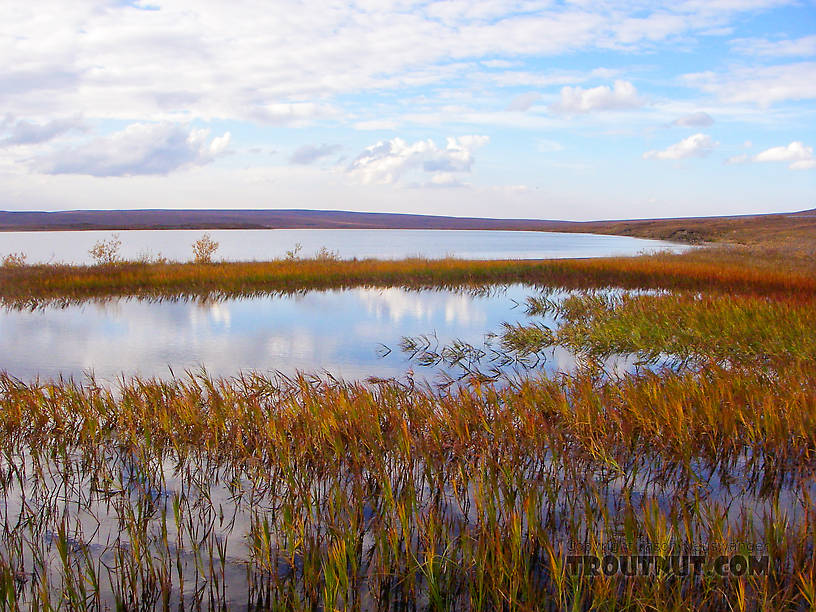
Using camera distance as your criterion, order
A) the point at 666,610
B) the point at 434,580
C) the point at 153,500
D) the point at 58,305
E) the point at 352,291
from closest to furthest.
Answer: the point at 666,610 < the point at 434,580 < the point at 153,500 < the point at 58,305 < the point at 352,291

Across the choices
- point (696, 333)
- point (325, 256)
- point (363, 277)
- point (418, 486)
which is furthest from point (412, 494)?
point (325, 256)

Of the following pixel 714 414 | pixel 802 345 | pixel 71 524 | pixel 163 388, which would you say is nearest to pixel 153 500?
pixel 71 524

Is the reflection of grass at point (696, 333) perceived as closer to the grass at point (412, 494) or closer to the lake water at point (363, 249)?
the grass at point (412, 494)

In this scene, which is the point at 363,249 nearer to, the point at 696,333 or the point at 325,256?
the point at 325,256

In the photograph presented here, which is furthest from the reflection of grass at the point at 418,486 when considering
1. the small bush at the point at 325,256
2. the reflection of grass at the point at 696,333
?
the small bush at the point at 325,256

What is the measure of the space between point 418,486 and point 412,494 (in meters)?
0.95

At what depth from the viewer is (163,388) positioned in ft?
26.4

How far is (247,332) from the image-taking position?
16062 millimetres

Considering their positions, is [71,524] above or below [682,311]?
below

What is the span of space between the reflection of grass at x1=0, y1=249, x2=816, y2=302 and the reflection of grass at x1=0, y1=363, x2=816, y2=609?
1325 cm

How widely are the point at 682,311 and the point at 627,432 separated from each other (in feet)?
26.5

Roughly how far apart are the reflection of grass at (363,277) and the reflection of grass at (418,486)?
13.3m

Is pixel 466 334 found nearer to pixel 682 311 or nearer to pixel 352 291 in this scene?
pixel 682 311

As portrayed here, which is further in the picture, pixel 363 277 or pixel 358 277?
pixel 363 277
